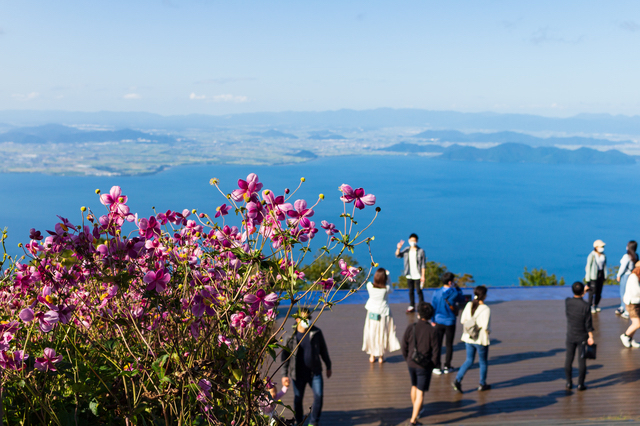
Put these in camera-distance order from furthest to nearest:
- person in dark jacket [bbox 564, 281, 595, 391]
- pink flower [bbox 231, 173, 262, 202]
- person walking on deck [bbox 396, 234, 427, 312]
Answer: person walking on deck [bbox 396, 234, 427, 312] < person in dark jacket [bbox 564, 281, 595, 391] < pink flower [bbox 231, 173, 262, 202]

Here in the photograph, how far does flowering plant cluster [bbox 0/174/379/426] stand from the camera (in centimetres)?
189

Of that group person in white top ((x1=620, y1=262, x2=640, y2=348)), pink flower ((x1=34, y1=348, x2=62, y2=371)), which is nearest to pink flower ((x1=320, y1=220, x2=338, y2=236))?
pink flower ((x1=34, y1=348, x2=62, y2=371))

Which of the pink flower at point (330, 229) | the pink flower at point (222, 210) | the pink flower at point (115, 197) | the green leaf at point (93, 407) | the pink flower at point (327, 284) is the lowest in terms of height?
the green leaf at point (93, 407)

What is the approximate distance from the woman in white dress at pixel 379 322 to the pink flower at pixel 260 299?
16.3 feet

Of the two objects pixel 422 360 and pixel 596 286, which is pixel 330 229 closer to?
pixel 422 360

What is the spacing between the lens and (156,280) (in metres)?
1.84

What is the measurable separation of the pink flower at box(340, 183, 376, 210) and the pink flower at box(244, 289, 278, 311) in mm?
447

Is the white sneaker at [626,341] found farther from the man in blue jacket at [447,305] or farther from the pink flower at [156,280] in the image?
the pink flower at [156,280]

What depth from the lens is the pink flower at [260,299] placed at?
1.86 metres

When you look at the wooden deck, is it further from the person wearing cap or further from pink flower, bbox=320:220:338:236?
pink flower, bbox=320:220:338:236

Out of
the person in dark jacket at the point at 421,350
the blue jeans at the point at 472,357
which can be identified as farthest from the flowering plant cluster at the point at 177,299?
the blue jeans at the point at 472,357

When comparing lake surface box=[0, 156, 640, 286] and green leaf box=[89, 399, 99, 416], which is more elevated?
green leaf box=[89, 399, 99, 416]

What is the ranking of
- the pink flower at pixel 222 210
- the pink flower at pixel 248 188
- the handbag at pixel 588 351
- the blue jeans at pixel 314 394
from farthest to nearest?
1. the handbag at pixel 588 351
2. the blue jeans at pixel 314 394
3. the pink flower at pixel 222 210
4. the pink flower at pixel 248 188

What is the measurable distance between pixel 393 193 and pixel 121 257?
171 meters
